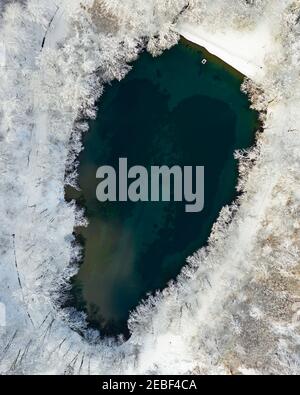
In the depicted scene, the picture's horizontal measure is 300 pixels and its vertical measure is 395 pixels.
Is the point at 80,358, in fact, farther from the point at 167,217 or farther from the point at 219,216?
the point at 219,216

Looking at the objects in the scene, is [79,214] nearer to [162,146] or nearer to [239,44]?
[162,146]

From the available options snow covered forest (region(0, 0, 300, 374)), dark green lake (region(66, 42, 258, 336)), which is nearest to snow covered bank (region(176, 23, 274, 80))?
snow covered forest (region(0, 0, 300, 374))

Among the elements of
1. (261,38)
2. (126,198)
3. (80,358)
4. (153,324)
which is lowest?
(80,358)

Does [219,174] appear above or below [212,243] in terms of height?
above

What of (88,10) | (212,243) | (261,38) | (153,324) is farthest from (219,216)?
(88,10)
